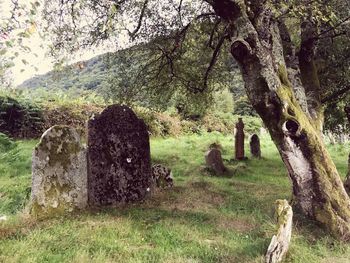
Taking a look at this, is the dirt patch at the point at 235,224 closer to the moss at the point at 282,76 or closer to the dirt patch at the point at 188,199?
the dirt patch at the point at 188,199

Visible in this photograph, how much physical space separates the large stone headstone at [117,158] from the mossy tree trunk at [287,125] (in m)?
3.13

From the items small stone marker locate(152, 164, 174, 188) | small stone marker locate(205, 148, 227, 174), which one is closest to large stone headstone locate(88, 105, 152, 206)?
small stone marker locate(152, 164, 174, 188)

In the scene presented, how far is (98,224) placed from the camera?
7391mm

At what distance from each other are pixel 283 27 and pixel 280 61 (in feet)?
9.77

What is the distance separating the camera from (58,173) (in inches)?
327

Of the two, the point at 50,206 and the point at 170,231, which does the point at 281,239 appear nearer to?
the point at 170,231

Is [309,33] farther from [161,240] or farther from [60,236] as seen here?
[60,236]

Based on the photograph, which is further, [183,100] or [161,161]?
[183,100]

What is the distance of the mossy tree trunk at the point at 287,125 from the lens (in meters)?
7.47

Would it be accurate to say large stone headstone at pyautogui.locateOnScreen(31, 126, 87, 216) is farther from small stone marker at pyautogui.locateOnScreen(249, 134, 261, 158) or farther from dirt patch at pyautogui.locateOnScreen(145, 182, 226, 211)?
small stone marker at pyautogui.locateOnScreen(249, 134, 261, 158)

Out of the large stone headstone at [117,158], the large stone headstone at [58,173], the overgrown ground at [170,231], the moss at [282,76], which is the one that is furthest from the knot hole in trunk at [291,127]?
the large stone headstone at [58,173]

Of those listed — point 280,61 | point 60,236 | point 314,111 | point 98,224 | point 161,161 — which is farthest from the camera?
point 161,161

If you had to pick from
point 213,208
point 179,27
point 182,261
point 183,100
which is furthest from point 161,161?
point 182,261

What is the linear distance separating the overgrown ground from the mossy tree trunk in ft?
1.65
